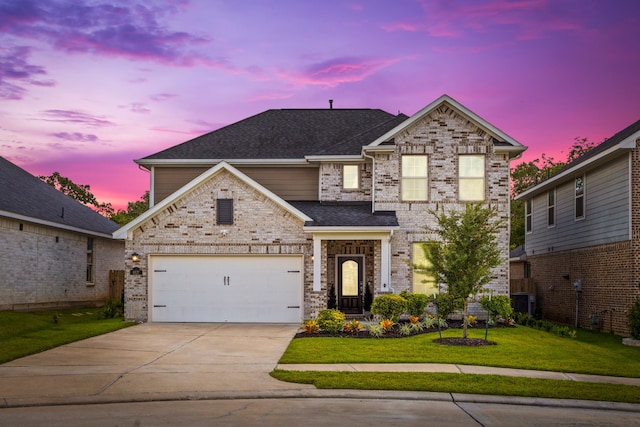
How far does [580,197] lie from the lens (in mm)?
25906

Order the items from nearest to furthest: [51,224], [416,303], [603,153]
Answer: [416,303]
[603,153]
[51,224]

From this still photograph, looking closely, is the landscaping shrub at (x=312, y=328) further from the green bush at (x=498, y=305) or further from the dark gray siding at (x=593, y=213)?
the dark gray siding at (x=593, y=213)

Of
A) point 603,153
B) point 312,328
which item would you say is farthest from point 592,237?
point 312,328

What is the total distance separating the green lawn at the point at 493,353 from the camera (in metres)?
14.5

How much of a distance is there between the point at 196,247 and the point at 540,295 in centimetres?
1583

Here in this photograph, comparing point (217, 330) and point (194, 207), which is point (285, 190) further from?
point (217, 330)

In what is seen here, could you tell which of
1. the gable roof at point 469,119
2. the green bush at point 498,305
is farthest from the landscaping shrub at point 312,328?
the gable roof at point 469,119

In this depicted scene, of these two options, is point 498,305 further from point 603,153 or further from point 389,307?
point 603,153

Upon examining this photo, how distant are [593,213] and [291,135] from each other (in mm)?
12079

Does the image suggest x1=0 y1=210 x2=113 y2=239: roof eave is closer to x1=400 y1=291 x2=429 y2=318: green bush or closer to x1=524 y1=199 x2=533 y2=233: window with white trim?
x1=400 y1=291 x2=429 y2=318: green bush

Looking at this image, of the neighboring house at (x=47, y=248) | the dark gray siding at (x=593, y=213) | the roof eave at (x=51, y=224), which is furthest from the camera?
the neighboring house at (x=47, y=248)

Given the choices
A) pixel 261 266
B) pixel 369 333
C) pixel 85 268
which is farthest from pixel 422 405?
pixel 85 268

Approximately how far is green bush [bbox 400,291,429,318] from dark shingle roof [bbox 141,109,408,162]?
6.44 metres

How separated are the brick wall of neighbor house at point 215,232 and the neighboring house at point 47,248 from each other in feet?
14.8
